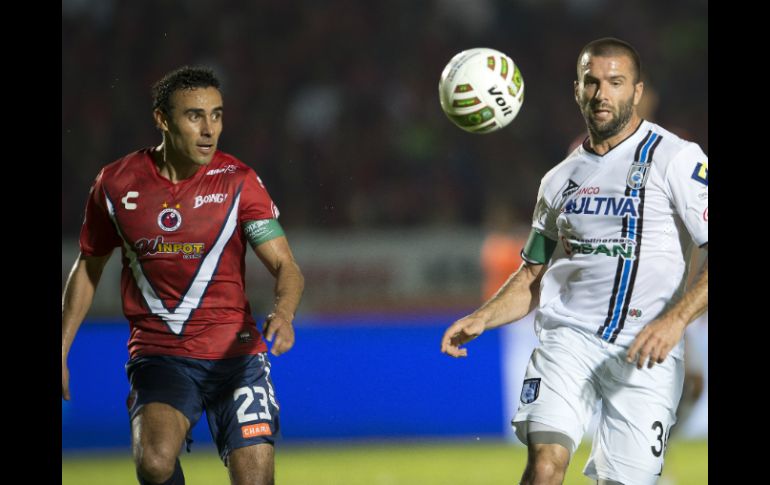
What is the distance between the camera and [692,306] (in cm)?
469

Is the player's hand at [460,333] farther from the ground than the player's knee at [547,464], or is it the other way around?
the player's hand at [460,333]

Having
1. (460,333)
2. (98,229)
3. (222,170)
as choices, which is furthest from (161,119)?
(460,333)

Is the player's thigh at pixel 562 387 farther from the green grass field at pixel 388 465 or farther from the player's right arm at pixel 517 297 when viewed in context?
the green grass field at pixel 388 465

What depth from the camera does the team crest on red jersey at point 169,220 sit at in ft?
17.8

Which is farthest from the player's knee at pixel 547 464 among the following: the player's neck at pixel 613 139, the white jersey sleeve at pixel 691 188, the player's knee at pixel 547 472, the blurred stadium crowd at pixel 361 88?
the blurred stadium crowd at pixel 361 88

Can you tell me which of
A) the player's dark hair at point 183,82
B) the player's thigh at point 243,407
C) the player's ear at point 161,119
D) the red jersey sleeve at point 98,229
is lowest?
the player's thigh at point 243,407

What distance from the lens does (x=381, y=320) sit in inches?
416

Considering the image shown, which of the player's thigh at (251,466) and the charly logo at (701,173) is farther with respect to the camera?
the player's thigh at (251,466)

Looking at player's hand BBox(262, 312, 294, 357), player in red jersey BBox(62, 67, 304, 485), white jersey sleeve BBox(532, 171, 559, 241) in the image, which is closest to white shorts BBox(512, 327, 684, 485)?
white jersey sleeve BBox(532, 171, 559, 241)

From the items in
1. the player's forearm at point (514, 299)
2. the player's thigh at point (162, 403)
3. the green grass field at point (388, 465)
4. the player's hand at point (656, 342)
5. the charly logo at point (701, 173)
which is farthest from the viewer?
the green grass field at point (388, 465)

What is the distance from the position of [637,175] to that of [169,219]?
2269mm

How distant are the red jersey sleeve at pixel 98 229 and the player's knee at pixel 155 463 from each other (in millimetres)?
1173
